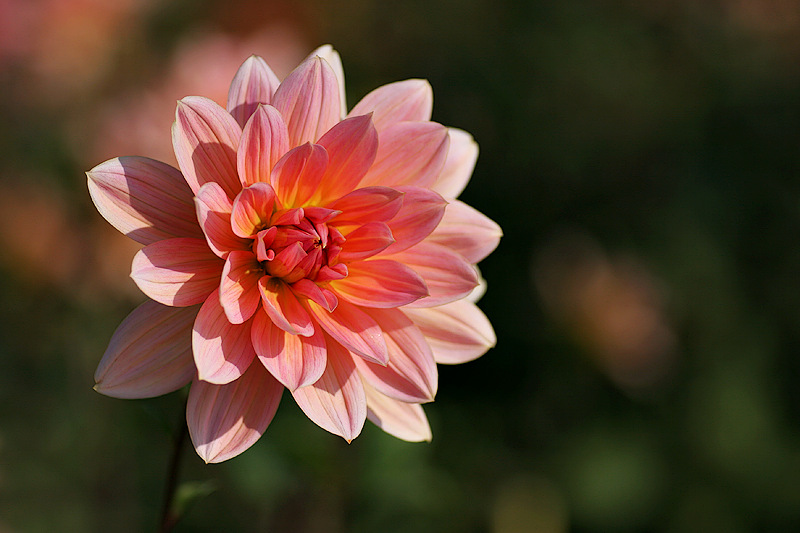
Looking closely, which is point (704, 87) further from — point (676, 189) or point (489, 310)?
point (489, 310)

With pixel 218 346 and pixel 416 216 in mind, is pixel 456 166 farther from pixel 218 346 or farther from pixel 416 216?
pixel 218 346

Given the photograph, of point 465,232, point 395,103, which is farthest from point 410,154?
point 465,232

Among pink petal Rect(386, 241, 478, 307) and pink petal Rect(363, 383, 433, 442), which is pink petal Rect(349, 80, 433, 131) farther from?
pink petal Rect(363, 383, 433, 442)

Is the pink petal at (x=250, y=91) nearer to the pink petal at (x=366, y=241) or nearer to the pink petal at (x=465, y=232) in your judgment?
the pink petal at (x=366, y=241)

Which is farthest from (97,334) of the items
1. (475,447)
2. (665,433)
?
(665,433)

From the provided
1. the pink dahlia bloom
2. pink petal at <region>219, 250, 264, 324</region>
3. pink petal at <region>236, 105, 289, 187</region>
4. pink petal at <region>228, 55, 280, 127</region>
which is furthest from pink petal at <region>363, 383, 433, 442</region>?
pink petal at <region>228, 55, 280, 127</region>

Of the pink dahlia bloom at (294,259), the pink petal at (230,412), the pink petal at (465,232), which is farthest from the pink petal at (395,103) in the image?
the pink petal at (230,412)
